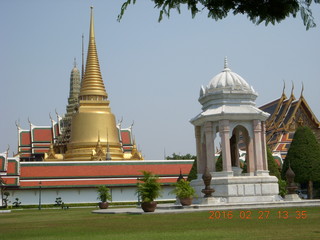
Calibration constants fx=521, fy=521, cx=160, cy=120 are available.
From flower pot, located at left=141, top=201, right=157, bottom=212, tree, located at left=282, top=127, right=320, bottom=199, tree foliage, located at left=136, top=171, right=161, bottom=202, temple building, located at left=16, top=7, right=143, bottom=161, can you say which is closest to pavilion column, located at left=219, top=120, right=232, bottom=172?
tree foliage, located at left=136, top=171, right=161, bottom=202

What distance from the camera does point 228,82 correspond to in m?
25.2

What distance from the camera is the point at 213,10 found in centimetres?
615

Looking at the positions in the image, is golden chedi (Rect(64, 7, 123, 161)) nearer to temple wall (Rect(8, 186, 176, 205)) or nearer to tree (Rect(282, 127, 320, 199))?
temple wall (Rect(8, 186, 176, 205))

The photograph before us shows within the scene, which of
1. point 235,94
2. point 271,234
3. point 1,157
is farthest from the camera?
point 1,157

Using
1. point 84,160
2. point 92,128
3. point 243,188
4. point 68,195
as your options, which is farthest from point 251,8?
point 92,128

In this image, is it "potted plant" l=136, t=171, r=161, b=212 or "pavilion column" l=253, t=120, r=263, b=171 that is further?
"pavilion column" l=253, t=120, r=263, b=171

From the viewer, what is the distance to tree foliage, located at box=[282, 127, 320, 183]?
35.1 metres

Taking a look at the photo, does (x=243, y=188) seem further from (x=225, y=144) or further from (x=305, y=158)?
(x=305, y=158)

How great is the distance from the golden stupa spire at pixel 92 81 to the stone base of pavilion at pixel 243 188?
126 feet

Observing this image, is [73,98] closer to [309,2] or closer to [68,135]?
[68,135]

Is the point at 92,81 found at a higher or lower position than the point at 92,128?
higher

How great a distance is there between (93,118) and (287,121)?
2172cm

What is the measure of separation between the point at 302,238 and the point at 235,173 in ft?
51.8

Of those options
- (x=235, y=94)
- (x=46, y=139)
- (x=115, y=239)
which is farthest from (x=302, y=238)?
(x=46, y=139)
